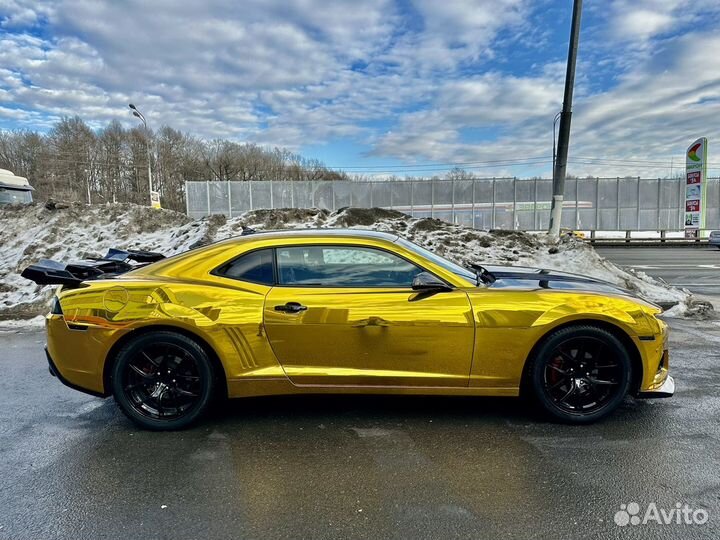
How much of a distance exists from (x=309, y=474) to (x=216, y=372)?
3.59 feet

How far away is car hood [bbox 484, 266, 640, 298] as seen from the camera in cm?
355

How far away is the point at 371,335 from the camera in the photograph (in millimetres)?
3320

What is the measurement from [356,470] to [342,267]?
1462 millimetres

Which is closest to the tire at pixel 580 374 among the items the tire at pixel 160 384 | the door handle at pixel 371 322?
the door handle at pixel 371 322

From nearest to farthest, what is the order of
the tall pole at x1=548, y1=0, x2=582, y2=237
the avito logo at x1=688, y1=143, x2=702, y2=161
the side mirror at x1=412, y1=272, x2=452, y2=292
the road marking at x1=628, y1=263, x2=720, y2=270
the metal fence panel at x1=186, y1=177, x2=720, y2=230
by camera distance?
the side mirror at x1=412, y1=272, x2=452, y2=292 < the tall pole at x1=548, y1=0, x2=582, y2=237 < the road marking at x1=628, y1=263, x2=720, y2=270 < the avito logo at x1=688, y1=143, x2=702, y2=161 < the metal fence panel at x1=186, y1=177, x2=720, y2=230

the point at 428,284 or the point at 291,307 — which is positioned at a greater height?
the point at 428,284

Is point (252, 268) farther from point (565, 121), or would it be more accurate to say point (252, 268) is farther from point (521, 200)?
point (521, 200)

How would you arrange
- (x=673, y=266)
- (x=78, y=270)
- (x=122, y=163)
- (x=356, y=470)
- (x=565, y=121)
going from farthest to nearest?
(x=122, y=163), (x=673, y=266), (x=565, y=121), (x=78, y=270), (x=356, y=470)

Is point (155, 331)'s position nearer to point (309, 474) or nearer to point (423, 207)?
point (309, 474)

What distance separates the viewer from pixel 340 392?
3.44 metres

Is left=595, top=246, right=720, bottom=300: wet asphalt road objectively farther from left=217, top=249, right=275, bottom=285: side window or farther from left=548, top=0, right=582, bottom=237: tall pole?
left=217, top=249, right=275, bottom=285: side window

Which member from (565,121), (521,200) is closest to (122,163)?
(521,200)

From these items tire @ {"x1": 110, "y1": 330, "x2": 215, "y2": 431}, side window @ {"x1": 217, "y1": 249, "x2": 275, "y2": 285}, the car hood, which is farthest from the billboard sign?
tire @ {"x1": 110, "y1": 330, "x2": 215, "y2": 431}

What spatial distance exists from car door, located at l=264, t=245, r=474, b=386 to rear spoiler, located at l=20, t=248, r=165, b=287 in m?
1.60
